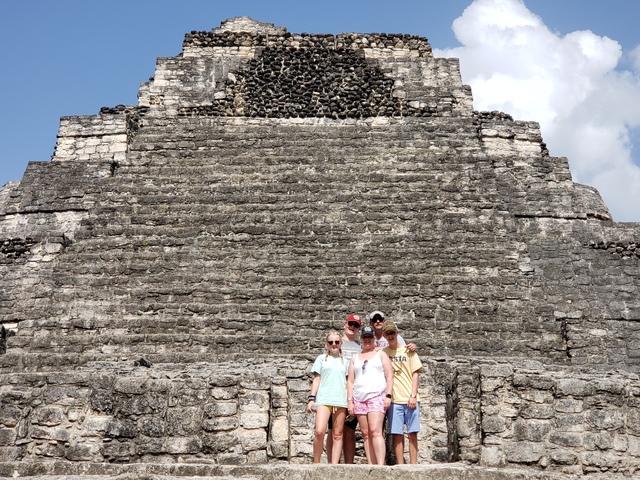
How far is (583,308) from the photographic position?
943cm

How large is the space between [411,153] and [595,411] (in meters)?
8.04

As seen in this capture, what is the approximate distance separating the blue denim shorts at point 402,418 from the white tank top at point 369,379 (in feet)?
0.95

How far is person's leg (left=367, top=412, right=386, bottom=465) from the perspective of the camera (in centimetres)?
521

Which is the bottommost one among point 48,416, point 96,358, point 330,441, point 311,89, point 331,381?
point 330,441

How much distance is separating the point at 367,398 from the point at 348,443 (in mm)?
510

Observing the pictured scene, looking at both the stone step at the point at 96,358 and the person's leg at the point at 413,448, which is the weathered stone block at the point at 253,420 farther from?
the stone step at the point at 96,358

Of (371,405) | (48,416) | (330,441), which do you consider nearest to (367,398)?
(371,405)

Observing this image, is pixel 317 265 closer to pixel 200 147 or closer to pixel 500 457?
pixel 200 147

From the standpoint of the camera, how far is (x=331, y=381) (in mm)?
5527

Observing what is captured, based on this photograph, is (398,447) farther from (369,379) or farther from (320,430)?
(320,430)

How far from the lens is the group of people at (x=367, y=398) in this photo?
5355 mm

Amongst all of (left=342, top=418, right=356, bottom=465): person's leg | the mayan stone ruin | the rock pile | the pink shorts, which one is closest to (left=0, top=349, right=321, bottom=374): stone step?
the mayan stone ruin

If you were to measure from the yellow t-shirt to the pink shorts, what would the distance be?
0.24 metres

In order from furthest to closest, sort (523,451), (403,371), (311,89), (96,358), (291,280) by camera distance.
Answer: (311,89) → (291,280) → (96,358) → (403,371) → (523,451)
